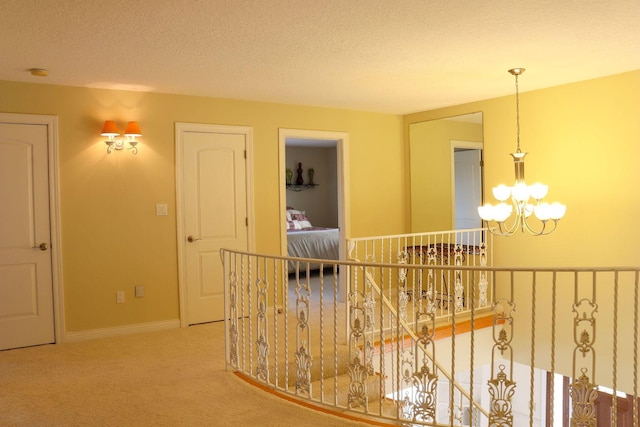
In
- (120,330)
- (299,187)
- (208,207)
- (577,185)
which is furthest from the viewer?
(299,187)

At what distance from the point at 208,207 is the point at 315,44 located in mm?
Result: 2468

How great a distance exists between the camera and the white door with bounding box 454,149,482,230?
6.88 metres

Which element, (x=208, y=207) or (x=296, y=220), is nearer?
(x=208, y=207)

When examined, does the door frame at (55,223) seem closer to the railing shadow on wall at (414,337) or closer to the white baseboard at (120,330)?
the white baseboard at (120,330)

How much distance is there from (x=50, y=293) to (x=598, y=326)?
5.01 metres

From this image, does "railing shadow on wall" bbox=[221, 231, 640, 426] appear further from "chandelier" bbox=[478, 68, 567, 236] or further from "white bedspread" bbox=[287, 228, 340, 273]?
"white bedspread" bbox=[287, 228, 340, 273]

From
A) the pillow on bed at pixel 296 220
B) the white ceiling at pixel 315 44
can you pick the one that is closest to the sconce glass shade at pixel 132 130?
the white ceiling at pixel 315 44

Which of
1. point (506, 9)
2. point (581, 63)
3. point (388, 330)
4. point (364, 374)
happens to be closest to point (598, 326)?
point (388, 330)

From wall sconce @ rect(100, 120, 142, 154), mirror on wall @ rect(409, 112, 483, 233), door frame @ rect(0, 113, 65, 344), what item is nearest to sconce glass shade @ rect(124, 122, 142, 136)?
wall sconce @ rect(100, 120, 142, 154)

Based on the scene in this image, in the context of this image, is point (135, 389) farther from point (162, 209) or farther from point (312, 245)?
point (312, 245)

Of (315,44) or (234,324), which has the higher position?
(315,44)

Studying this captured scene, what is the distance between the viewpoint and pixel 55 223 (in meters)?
4.83

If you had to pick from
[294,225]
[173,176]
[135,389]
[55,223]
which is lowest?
[135,389]

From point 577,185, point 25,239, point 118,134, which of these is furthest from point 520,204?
point 25,239
